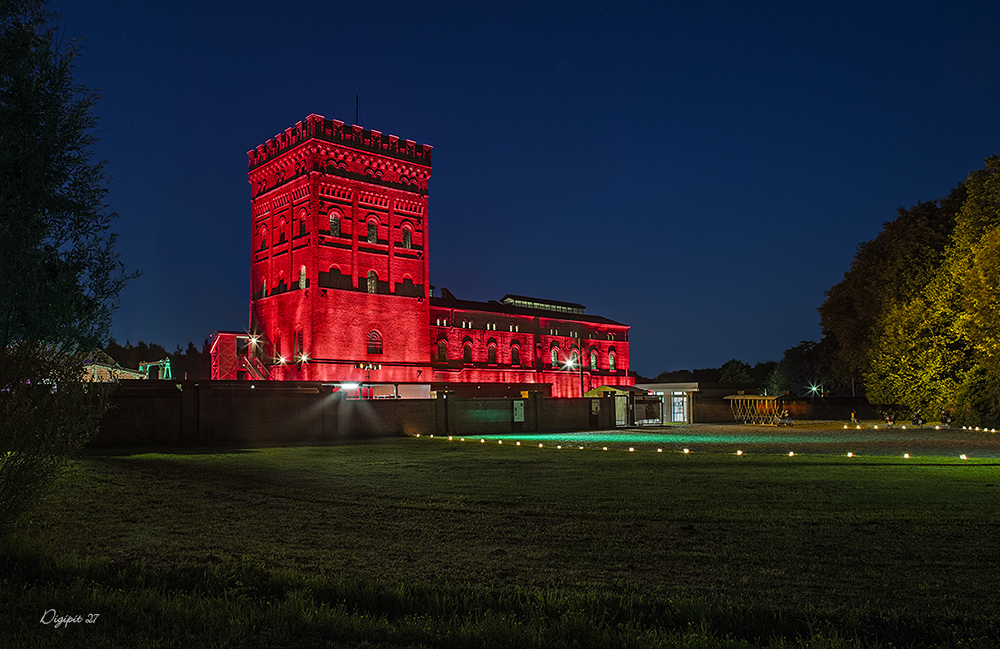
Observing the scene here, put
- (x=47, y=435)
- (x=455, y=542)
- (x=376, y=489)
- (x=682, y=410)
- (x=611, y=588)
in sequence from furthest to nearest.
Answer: (x=682, y=410) < (x=376, y=489) < (x=455, y=542) < (x=47, y=435) < (x=611, y=588)

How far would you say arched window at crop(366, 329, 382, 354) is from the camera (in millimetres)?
49225

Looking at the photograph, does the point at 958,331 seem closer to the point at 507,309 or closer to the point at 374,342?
the point at 374,342

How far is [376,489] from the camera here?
11898 mm

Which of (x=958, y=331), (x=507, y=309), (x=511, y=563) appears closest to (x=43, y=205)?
(x=511, y=563)

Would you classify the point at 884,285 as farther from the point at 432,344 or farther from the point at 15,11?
the point at 15,11

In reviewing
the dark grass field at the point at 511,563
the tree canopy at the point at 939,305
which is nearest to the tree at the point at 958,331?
the tree canopy at the point at 939,305

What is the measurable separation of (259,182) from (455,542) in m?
49.6

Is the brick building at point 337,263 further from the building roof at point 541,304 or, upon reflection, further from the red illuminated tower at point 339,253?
the building roof at point 541,304

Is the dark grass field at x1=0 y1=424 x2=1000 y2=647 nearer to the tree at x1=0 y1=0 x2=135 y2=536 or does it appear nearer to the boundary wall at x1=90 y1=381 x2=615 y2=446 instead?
the tree at x1=0 y1=0 x2=135 y2=536

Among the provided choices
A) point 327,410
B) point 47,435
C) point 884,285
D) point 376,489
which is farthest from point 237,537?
point 884,285

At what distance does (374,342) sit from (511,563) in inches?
1726

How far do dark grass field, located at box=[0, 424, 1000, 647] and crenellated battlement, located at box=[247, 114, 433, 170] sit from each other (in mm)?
38525

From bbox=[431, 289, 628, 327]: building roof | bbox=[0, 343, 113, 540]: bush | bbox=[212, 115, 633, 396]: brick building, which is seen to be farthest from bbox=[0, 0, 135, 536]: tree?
bbox=[431, 289, 628, 327]: building roof

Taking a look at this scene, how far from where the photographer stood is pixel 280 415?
2728 centimetres
